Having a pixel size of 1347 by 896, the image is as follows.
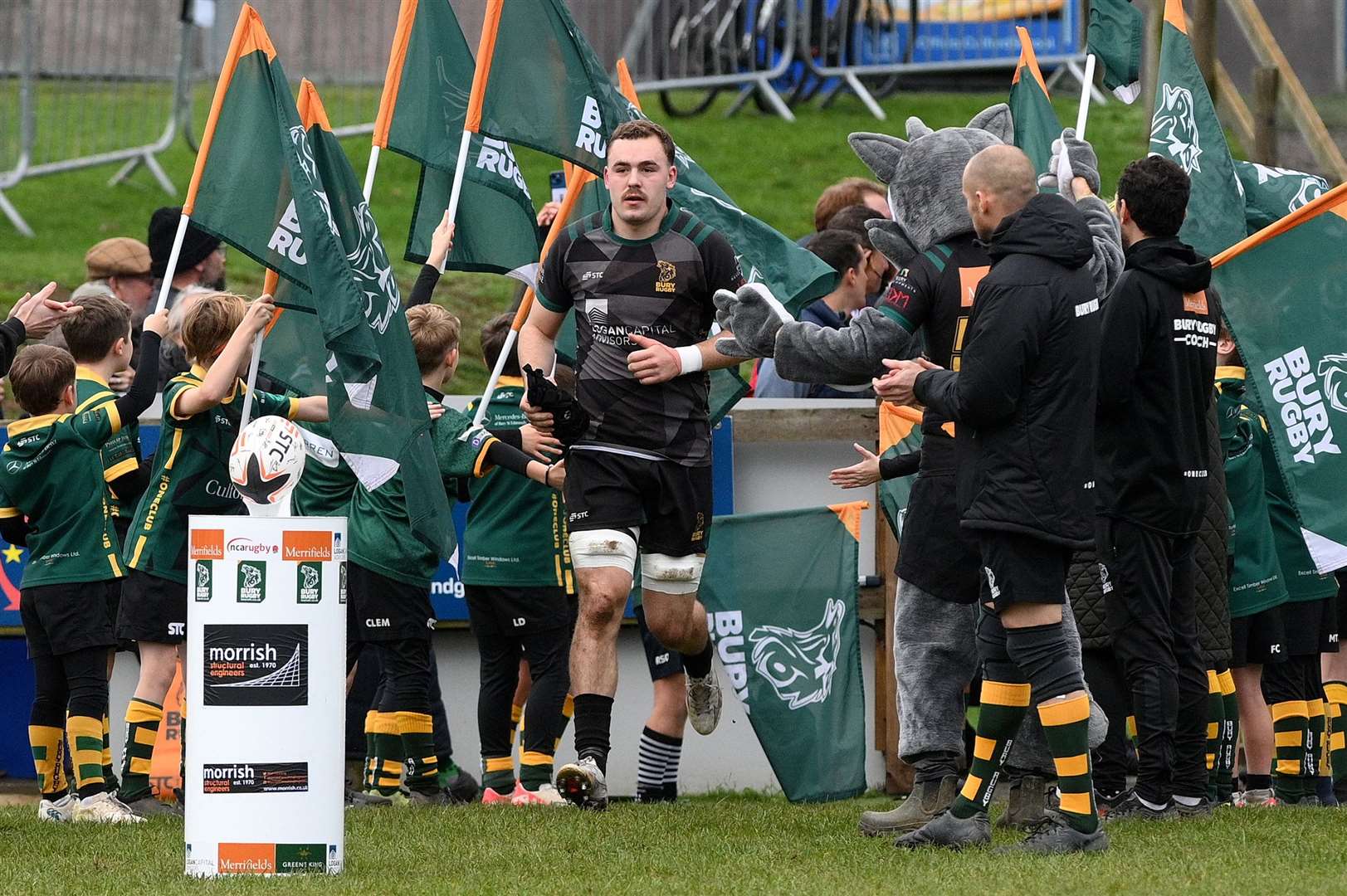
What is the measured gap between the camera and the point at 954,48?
21.5 meters

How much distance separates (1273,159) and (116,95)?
9.65 metres

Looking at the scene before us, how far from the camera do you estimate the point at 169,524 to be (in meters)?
8.05

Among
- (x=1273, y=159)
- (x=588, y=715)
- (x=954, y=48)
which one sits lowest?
(x=588, y=715)

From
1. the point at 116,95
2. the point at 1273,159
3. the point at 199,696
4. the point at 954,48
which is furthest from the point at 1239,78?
the point at 199,696

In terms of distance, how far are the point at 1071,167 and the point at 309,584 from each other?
10.1 feet

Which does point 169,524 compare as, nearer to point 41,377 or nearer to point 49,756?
point 41,377

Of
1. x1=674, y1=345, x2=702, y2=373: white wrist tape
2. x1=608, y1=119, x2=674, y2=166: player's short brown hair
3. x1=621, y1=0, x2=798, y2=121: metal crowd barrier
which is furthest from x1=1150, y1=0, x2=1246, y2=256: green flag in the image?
x1=621, y1=0, x2=798, y2=121: metal crowd barrier

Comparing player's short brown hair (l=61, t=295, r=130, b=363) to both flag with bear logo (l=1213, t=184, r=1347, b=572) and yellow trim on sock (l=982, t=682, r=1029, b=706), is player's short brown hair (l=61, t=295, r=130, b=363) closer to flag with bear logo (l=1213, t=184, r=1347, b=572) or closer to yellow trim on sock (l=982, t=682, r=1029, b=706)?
yellow trim on sock (l=982, t=682, r=1029, b=706)

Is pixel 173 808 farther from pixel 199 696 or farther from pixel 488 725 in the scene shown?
pixel 199 696

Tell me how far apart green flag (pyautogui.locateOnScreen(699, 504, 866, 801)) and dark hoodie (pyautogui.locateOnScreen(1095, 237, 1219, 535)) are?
1722 mm

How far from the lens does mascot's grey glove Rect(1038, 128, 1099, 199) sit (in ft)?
23.1

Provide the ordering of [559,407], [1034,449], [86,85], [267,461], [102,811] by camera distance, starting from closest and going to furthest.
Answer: [267,461] → [1034,449] → [559,407] → [102,811] → [86,85]

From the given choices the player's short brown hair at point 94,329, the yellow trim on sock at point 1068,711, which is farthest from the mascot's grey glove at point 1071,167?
the player's short brown hair at point 94,329

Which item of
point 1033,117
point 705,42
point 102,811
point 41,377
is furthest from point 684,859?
point 705,42
